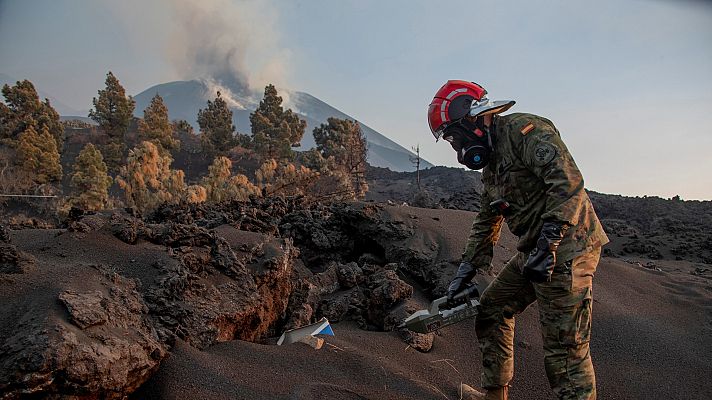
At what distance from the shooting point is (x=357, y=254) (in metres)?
5.52

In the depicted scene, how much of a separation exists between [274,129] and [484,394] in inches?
1216

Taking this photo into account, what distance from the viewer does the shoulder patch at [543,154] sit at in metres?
2.11

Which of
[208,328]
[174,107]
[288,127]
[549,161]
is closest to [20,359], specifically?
[208,328]

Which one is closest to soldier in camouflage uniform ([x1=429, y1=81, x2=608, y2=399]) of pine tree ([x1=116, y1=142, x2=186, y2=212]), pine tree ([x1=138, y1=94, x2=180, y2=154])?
pine tree ([x1=116, y1=142, x2=186, y2=212])

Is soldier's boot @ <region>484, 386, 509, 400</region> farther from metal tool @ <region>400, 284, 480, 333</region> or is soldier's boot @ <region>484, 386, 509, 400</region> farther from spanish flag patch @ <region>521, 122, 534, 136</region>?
spanish flag patch @ <region>521, 122, 534, 136</region>

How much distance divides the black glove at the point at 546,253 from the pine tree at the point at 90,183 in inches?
646

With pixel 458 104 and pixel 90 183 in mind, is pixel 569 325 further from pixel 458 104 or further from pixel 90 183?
pixel 90 183

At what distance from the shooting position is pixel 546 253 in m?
2.00

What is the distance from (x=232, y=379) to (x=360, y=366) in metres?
0.82

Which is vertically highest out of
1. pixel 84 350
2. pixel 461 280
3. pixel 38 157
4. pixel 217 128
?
pixel 217 128

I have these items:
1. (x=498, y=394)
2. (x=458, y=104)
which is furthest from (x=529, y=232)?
(x=498, y=394)

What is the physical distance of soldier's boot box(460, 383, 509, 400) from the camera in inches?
99.0

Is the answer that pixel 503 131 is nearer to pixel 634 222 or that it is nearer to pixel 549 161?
pixel 549 161

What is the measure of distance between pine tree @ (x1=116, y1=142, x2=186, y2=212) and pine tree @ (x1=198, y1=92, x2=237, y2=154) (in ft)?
64.6
